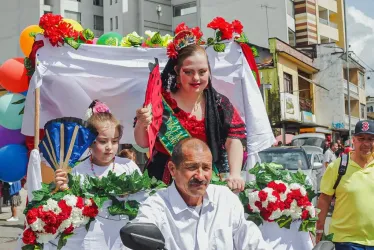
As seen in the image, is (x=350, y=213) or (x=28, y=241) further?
(x=350, y=213)

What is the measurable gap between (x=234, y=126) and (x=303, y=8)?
40.3 m

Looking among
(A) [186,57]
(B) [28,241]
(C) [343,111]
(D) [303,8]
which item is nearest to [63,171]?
(B) [28,241]

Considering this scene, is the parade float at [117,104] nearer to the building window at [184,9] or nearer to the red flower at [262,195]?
the red flower at [262,195]

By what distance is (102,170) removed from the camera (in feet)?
14.4

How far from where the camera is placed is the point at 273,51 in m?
32.7

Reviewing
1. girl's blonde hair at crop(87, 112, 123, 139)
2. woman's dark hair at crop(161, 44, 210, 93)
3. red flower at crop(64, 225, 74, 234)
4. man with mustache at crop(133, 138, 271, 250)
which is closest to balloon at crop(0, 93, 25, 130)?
girl's blonde hair at crop(87, 112, 123, 139)

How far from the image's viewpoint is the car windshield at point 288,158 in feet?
42.2

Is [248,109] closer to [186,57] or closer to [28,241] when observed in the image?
[186,57]

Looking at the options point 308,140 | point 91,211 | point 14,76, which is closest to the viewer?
point 91,211

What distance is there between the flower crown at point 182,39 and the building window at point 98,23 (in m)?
44.3

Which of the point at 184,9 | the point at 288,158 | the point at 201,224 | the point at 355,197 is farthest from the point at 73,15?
the point at 201,224

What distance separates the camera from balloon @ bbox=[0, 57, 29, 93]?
5.62 meters

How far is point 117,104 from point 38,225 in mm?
2277

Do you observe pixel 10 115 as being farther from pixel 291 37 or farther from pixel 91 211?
pixel 291 37
